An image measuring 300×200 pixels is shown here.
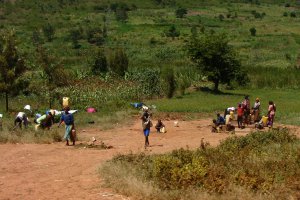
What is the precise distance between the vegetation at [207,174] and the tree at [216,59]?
23.3 meters

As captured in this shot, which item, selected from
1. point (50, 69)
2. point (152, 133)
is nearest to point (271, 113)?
point (152, 133)

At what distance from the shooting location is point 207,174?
12.7 meters

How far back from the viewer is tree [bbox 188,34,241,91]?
3879cm

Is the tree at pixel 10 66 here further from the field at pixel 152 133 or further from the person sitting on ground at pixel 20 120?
the person sitting on ground at pixel 20 120

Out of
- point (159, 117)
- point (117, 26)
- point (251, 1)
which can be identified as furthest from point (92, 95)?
point (251, 1)

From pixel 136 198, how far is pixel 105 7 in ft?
414

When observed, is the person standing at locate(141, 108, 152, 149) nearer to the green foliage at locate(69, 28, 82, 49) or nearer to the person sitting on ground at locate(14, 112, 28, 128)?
the person sitting on ground at locate(14, 112, 28, 128)

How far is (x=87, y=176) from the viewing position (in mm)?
14695

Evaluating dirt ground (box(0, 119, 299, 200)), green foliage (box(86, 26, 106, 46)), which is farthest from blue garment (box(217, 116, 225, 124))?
green foliage (box(86, 26, 106, 46))

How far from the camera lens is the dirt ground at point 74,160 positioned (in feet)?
43.3

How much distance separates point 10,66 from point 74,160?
665 inches

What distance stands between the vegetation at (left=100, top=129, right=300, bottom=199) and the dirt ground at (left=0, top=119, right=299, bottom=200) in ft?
2.50

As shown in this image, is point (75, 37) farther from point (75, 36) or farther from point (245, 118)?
point (245, 118)

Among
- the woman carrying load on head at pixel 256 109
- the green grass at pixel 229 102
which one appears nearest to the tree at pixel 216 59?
the green grass at pixel 229 102
